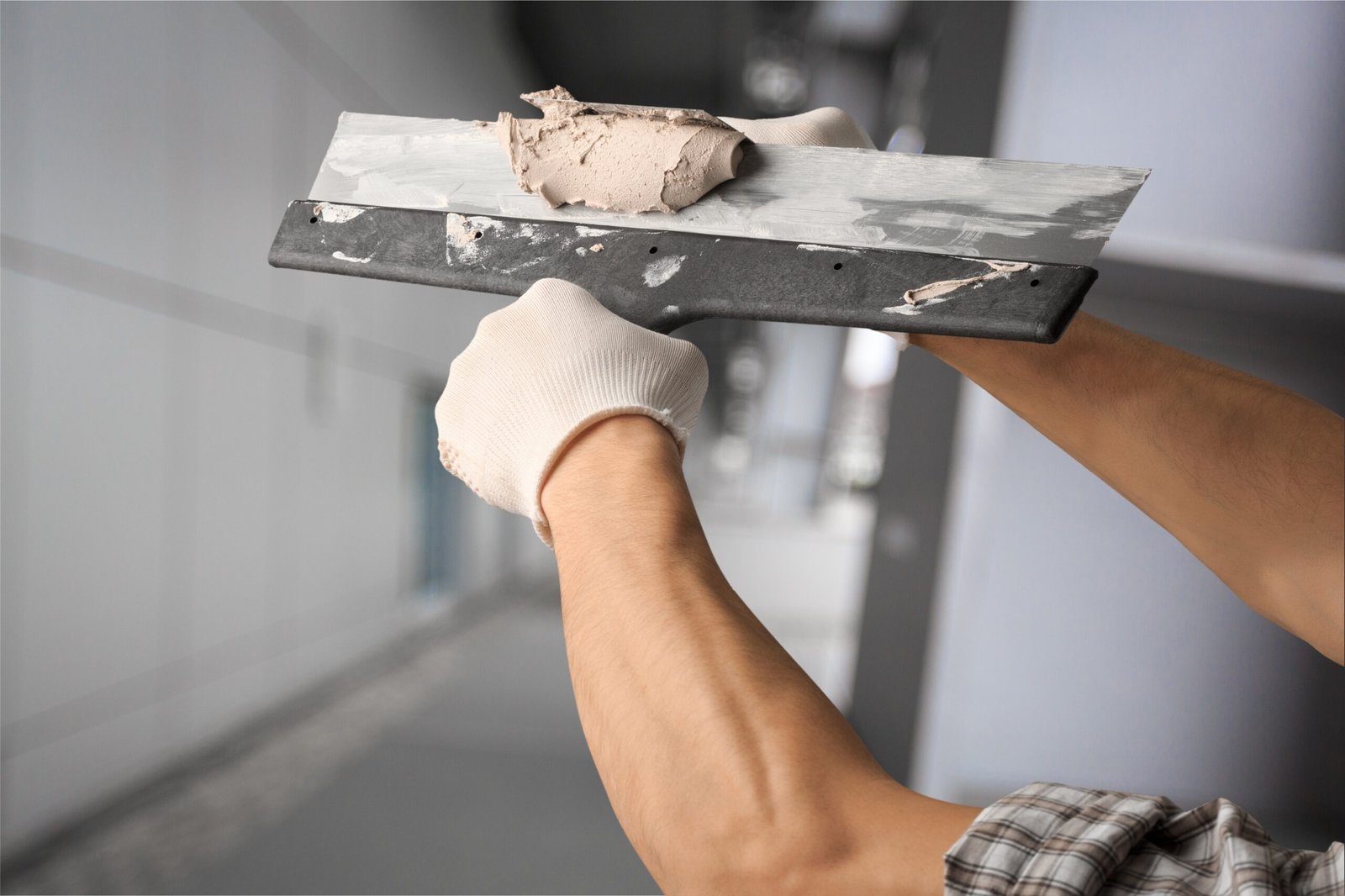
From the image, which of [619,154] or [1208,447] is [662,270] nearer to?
[619,154]

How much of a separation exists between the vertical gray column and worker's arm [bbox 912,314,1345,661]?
2.66 feet

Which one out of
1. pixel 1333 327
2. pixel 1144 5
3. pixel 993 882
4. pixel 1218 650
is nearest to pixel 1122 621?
pixel 1218 650

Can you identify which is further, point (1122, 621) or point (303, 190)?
point (303, 190)

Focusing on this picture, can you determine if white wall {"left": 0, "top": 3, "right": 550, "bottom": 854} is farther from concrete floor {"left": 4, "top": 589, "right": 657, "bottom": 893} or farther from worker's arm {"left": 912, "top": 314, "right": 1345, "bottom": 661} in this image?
worker's arm {"left": 912, "top": 314, "right": 1345, "bottom": 661}

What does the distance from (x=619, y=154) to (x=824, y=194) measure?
0.57 ft

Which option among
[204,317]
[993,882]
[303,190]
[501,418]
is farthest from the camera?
[303,190]

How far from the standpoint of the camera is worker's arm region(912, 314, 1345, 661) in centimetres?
59

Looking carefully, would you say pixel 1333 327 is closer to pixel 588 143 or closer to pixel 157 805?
pixel 588 143

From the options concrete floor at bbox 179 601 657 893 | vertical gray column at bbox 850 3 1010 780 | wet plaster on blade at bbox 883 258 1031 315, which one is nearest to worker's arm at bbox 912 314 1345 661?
wet plaster on blade at bbox 883 258 1031 315

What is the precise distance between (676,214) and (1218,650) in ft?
3.77

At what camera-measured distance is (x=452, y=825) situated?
1894mm

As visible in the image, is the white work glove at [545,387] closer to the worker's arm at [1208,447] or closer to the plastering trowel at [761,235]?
the plastering trowel at [761,235]

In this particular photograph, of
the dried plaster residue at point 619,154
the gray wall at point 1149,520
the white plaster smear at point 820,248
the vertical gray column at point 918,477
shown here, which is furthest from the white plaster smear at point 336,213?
the vertical gray column at point 918,477

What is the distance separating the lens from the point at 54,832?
173 cm
